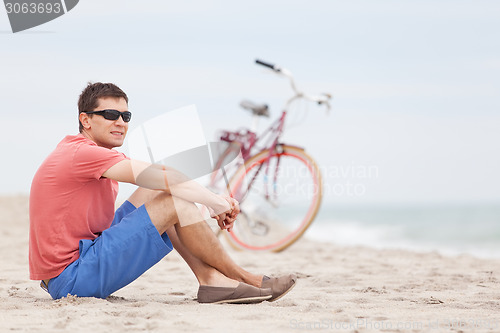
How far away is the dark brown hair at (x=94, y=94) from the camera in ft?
9.55

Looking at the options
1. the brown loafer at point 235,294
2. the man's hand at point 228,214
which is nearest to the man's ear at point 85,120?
the man's hand at point 228,214

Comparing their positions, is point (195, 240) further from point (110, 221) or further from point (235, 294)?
point (110, 221)

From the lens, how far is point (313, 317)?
8.56 feet

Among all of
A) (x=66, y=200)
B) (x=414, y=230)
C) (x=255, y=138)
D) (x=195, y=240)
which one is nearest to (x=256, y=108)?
(x=255, y=138)

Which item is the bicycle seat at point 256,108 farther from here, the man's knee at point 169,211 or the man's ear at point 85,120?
the man's knee at point 169,211

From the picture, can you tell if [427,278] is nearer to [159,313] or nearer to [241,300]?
[241,300]

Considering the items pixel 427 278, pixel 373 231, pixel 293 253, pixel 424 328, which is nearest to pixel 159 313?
pixel 424 328

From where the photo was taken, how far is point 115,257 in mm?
2744

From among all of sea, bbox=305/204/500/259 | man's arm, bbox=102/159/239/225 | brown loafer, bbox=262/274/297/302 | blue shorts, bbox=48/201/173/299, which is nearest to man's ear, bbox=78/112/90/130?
man's arm, bbox=102/159/239/225

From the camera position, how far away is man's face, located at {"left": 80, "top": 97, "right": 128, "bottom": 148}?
2916mm

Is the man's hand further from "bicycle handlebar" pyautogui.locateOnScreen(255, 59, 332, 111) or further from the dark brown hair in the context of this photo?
"bicycle handlebar" pyautogui.locateOnScreen(255, 59, 332, 111)

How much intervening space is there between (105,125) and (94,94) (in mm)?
152

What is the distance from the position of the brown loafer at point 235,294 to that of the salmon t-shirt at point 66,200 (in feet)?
1.94

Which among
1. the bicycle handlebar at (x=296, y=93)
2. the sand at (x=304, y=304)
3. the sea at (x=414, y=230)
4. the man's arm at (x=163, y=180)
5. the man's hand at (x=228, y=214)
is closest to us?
the sand at (x=304, y=304)
